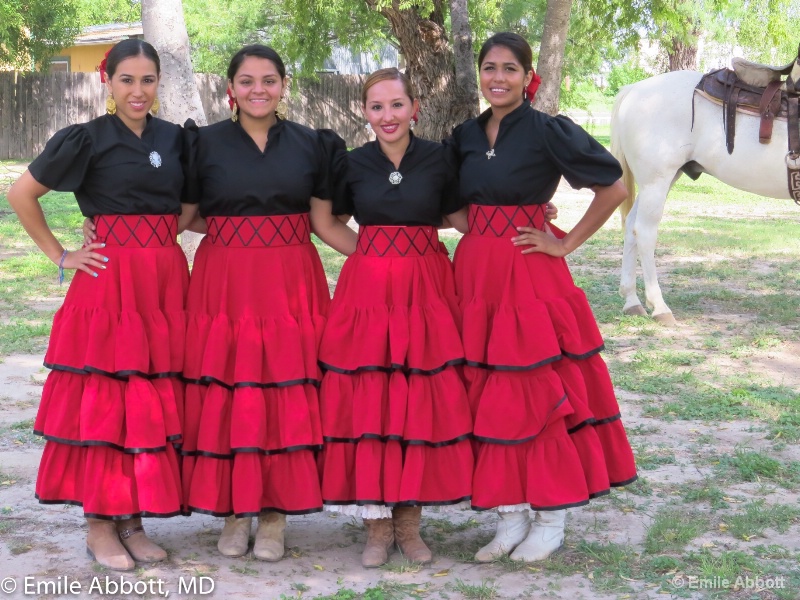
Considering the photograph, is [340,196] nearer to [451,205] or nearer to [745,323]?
[451,205]

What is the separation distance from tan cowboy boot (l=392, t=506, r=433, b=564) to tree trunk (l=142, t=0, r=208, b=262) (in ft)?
18.7

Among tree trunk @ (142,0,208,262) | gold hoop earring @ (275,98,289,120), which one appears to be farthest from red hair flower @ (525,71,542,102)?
tree trunk @ (142,0,208,262)

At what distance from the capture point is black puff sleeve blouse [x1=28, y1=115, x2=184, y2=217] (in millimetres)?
3377

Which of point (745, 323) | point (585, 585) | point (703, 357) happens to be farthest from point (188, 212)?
point (745, 323)

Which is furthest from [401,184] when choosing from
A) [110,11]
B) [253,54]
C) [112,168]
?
[110,11]

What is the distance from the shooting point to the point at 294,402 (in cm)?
344

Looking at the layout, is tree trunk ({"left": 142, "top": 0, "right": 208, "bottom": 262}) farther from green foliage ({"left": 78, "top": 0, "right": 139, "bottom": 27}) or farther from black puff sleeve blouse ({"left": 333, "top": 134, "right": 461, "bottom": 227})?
green foliage ({"left": 78, "top": 0, "right": 139, "bottom": 27})

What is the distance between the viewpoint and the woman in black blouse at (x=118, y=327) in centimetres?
337

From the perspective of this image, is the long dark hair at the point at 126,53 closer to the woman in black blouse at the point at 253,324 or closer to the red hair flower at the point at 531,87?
the woman in black blouse at the point at 253,324

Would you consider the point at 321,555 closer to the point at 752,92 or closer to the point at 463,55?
the point at 752,92

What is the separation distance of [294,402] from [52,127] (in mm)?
19068

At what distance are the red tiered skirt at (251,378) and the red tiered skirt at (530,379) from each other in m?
0.59

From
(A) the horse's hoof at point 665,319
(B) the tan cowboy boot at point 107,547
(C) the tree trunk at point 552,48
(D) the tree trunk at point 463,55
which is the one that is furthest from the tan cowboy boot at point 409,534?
(C) the tree trunk at point 552,48

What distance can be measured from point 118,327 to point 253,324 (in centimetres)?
46
